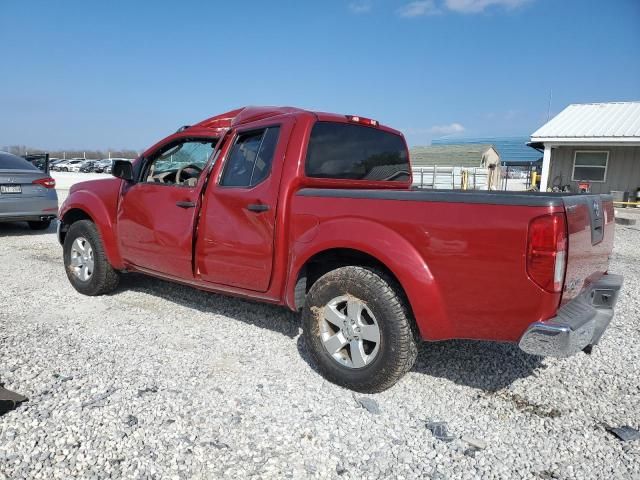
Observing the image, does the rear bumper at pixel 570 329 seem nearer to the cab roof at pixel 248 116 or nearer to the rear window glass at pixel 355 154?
the rear window glass at pixel 355 154

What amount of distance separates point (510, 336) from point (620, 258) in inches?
246

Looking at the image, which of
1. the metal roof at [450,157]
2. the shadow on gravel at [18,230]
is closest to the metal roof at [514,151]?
the metal roof at [450,157]

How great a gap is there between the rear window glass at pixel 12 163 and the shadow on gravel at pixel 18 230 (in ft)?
4.32

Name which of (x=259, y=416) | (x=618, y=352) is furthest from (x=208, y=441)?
(x=618, y=352)

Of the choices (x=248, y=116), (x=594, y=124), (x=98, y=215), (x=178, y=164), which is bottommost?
(x=98, y=215)

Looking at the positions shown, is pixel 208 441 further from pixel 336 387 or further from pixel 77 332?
pixel 77 332

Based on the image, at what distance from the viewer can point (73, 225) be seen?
5.12 m

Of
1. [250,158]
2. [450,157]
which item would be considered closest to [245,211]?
[250,158]

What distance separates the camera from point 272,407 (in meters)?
2.88

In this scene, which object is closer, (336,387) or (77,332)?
(336,387)

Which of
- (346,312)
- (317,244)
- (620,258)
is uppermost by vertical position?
(317,244)

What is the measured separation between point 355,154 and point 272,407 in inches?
83.2

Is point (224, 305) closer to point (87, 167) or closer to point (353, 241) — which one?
point (353, 241)

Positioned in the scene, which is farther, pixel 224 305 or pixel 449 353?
pixel 224 305
